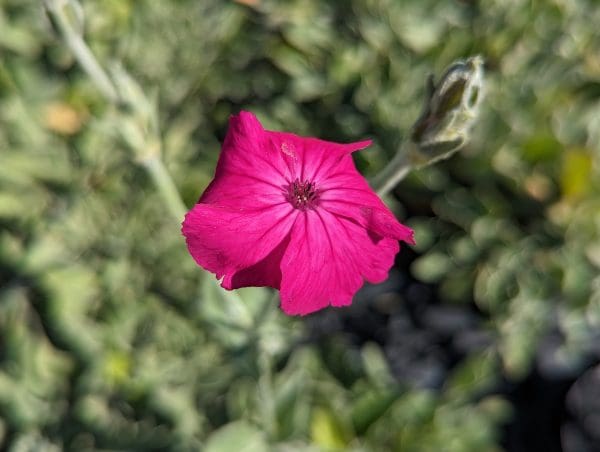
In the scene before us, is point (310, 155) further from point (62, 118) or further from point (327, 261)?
point (62, 118)

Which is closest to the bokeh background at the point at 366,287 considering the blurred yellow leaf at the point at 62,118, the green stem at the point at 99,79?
the blurred yellow leaf at the point at 62,118

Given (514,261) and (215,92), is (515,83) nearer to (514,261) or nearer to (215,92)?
(514,261)

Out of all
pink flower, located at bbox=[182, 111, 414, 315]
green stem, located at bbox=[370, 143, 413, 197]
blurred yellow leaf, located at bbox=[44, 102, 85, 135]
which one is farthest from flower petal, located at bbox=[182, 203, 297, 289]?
blurred yellow leaf, located at bbox=[44, 102, 85, 135]

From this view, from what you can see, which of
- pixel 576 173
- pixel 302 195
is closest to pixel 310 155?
pixel 302 195

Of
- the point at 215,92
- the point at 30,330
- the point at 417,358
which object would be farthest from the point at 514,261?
the point at 30,330

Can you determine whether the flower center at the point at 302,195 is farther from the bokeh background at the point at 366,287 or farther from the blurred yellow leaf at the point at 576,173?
the blurred yellow leaf at the point at 576,173

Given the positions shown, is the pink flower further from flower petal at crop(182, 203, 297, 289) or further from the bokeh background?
the bokeh background
